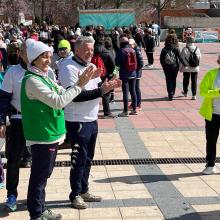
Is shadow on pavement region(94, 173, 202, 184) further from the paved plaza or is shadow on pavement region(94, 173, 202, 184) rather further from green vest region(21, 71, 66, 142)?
green vest region(21, 71, 66, 142)

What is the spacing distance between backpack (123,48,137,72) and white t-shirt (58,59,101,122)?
559 centimetres

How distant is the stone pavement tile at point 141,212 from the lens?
17.3ft

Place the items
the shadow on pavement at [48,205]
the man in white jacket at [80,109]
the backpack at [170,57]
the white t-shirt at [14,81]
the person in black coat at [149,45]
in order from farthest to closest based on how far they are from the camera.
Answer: the person in black coat at [149,45], the backpack at [170,57], the shadow on pavement at [48,205], the white t-shirt at [14,81], the man in white jacket at [80,109]

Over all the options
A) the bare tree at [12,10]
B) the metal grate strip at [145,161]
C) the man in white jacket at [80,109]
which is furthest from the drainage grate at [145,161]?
the bare tree at [12,10]

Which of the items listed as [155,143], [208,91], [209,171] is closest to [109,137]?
[155,143]

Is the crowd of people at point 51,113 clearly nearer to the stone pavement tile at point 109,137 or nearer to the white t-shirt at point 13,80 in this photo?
the white t-shirt at point 13,80

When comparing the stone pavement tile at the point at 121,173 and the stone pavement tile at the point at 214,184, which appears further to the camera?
the stone pavement tile at the point at 121,173

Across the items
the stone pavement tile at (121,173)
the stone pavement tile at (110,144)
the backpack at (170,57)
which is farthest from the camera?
the backpack at (170,57)

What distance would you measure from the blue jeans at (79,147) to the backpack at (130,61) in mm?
5535

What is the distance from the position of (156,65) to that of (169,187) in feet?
53.2

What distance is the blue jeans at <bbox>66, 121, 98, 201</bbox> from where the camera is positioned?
5195mm

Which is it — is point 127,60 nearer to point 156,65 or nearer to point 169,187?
point 169,187

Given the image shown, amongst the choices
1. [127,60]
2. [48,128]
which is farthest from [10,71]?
[127,60]

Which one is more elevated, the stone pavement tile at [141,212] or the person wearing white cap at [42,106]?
the person wearing white cap at [42,106]
